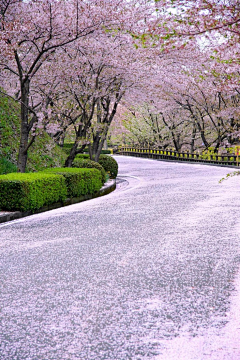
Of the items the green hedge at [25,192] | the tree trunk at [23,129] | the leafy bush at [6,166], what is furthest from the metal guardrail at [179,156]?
the green hedge at [25,192]

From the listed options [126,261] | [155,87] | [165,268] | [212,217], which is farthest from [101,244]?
[155,87]

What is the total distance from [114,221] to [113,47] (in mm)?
11308

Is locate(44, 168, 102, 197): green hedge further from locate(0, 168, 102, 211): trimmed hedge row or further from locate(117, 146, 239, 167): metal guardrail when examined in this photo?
locate(117, 146, 239, 167): metal guardrail

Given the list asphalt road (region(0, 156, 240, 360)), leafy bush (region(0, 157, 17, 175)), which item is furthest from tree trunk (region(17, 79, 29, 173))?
asphalt road (region(0, 156, 240, 360))

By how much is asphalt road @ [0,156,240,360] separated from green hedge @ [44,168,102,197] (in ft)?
12.8

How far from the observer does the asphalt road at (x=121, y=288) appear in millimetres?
3761

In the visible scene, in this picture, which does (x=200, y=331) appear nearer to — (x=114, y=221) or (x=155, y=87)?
(x=114, y=221)

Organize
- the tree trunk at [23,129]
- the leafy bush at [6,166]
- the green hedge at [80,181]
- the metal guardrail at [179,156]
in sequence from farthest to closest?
1. the metal guardrail at [179,156]
2. the leafy bush at [6,166]
3. the tree trunk at [23,129]
4. the green hedge at [80,181]

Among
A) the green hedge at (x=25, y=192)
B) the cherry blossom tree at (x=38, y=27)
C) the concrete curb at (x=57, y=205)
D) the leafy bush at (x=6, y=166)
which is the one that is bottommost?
the concrete curb at (x=57, y=205)

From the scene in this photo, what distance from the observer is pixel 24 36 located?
14875mm

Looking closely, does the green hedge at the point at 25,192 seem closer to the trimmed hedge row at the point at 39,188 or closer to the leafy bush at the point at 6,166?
the trimmed hedge row at the point at 39,188

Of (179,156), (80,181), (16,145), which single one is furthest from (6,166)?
(179,156)

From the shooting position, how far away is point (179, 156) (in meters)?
43.2

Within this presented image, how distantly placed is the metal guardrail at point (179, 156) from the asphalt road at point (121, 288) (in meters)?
11.8
